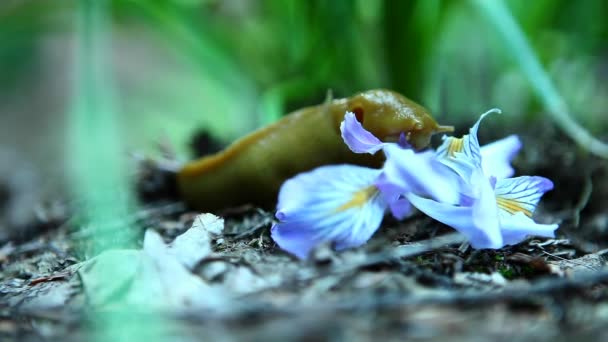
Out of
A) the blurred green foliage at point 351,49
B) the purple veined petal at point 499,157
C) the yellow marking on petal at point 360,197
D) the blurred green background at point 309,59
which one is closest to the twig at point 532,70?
the blurred green background at point 309,59

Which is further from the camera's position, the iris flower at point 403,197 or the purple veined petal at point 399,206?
the purple veined petal at point 399,206

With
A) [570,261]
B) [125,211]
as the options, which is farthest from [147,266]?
[570,261]

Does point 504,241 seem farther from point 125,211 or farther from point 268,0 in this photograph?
point 268,0

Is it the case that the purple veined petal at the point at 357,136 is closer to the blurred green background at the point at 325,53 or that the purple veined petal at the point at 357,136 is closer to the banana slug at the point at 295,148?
the banana slug at the point at 295,148

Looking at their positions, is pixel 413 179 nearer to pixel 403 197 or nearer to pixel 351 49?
pixel 403 197

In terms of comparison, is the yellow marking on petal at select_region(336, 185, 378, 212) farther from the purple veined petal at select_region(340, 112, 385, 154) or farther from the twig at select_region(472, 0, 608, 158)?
the twig at select_region(472, 0, 608, 158)

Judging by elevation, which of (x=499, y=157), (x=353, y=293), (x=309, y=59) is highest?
(x=309, y=59)

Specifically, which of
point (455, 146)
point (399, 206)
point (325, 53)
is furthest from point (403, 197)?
point (325, 53)
